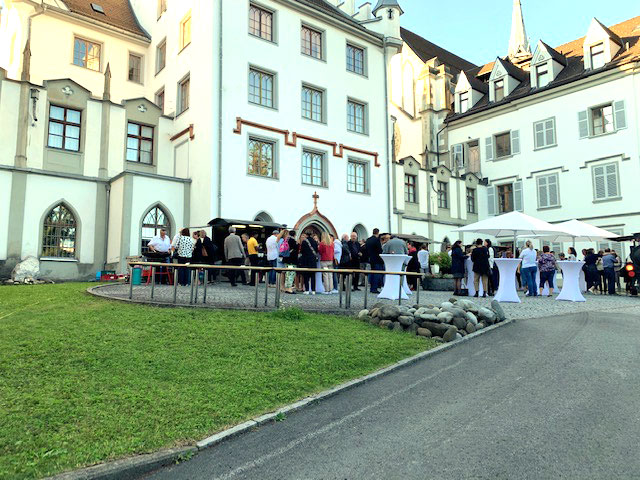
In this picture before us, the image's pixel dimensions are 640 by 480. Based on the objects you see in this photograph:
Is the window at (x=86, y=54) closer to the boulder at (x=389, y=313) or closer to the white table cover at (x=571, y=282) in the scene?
the boulder at (x=389, y=313)

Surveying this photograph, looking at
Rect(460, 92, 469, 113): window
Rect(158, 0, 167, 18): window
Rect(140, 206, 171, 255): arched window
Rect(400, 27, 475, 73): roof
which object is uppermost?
Rect(400, 27, 475, 73): roof

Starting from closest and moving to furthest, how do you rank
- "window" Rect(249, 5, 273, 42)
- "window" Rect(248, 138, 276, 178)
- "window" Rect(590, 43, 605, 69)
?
"window" Rect(248, 138, 276, 178)
"window" Rect(249, 5, 273, 42)
"window" Rect(590, 43, 605, 69)

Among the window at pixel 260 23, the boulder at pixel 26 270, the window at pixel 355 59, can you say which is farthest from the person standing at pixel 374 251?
the window at pixel 355 59

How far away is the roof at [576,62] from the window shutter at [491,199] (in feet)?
18.6

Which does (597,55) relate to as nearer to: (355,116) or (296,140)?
(355,116)

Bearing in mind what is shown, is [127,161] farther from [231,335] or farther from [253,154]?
[231,335]

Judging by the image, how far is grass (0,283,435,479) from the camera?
4.40 m

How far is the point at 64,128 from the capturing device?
2228 centimetres

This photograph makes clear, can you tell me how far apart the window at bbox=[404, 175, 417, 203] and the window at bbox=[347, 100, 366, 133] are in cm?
517

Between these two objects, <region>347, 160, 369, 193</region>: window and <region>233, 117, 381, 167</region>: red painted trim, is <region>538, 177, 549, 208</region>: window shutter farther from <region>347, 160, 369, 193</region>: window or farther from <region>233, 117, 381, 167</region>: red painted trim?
<region>347, 160, 369, 193</region>: window

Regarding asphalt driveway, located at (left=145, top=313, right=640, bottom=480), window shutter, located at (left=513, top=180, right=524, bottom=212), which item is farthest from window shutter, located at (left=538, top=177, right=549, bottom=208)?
asphalt driveway, located at (left=145, top=313, right=640, bottom=480)

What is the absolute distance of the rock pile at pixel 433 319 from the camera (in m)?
9.05

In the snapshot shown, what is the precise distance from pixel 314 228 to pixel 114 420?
2227cm

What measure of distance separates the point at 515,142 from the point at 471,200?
4.77 meters
